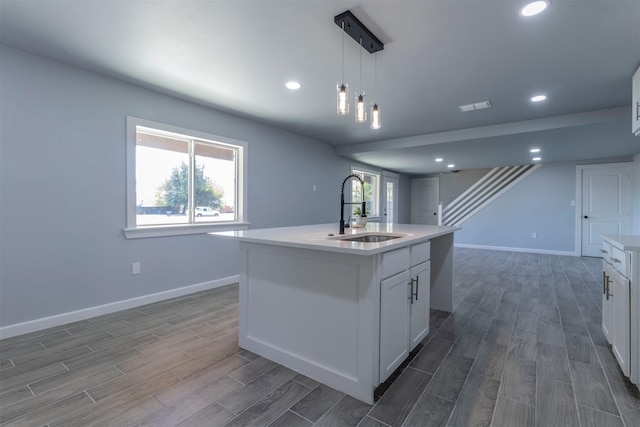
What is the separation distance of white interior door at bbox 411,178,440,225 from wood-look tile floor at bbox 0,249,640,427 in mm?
6716

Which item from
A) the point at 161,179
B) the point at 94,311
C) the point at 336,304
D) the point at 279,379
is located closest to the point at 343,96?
the point at 336,304

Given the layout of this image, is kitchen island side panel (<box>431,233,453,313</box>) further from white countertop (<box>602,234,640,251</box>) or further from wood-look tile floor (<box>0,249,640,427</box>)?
white countertop (<box>602,234,640,251</box>)

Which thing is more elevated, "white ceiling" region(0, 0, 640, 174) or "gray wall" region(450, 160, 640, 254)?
"white ceiling" region(0, 0, 640, 174)

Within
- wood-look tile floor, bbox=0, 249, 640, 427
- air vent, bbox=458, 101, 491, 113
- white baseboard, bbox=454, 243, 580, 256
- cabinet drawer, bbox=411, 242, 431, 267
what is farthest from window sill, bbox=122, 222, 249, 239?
white baseboard, bbox=454, 243, 580, 256

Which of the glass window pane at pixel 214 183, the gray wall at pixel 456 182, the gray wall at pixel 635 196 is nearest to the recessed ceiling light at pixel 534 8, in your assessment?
the glass window pane at pixel 214 183

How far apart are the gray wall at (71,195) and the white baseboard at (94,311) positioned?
46 millimetres

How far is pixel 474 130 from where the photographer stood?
15.0ft

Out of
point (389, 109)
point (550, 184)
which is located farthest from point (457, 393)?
point (550, 184)

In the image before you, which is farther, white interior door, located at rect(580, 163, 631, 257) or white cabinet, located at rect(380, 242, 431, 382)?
white interior door, located at rect(580, 163, 631, 257)

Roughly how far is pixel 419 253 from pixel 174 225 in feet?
9.26

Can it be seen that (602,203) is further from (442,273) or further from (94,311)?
(94,311)

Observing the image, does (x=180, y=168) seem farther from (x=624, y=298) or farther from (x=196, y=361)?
(x=624, y=298)

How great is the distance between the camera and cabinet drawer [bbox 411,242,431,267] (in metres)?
2.19

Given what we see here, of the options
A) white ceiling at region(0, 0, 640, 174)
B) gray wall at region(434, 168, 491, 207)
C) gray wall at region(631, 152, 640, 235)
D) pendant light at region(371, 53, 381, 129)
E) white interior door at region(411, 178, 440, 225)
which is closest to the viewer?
white ceiling at region(0, 0, 640, 174)
